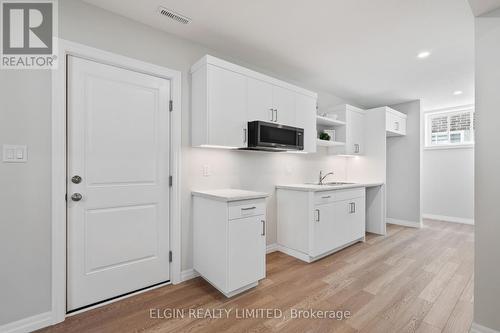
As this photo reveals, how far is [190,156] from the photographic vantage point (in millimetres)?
2508

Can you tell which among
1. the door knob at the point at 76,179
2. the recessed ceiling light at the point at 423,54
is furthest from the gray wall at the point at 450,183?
the door knob at the point at 76,179

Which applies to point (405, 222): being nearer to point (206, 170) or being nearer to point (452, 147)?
point (452, 147)

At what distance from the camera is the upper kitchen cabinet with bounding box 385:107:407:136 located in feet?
13.8

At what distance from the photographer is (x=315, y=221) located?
290cm

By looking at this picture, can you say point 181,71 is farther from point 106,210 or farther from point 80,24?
point 106,210

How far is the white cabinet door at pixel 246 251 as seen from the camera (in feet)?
6.79

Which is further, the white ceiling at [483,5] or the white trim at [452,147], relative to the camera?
the white trim at [452,147]

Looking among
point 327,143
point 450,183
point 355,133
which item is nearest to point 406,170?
point 450,183

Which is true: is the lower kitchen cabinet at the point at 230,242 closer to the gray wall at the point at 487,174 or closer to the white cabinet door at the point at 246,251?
the white cabinet door at the point at 246,251

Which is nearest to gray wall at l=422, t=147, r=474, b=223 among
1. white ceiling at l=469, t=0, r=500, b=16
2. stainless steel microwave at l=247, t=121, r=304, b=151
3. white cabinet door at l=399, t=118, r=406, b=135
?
white cabinet door at l=399, t=118, r=406, b=135

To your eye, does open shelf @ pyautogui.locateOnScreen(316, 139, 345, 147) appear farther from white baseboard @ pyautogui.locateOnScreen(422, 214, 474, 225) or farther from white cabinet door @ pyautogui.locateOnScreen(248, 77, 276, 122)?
white baseboard @ pyautogui.locateOnScreen(422, 214, 474, 225)

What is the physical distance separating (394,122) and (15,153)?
5.26 m

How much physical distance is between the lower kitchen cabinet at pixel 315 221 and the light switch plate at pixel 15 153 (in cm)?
265

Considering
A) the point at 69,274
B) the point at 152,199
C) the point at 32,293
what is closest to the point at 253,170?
the point at 152,199
